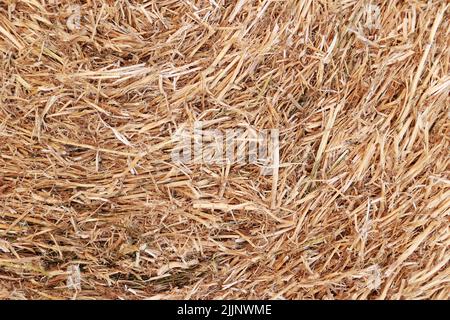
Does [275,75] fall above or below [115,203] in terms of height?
above

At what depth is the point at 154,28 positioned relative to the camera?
1546mm

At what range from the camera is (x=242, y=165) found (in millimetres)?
1489

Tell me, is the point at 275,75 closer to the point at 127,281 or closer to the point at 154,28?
the point at 154,28

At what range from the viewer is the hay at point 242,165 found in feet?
4.82

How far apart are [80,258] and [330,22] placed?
2.52 ft

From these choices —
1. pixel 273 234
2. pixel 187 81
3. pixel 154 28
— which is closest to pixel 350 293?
pixel 273 234

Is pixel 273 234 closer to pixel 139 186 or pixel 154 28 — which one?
pixel 139 186

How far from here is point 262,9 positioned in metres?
1.51

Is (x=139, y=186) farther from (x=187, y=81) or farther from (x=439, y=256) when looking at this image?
(x=439, y=256)

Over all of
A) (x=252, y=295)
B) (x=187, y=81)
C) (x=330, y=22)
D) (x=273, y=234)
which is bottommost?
(x=252, y=295)

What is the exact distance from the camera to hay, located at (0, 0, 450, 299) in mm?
1469

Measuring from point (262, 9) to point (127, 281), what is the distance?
676 millimetres

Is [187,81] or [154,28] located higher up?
[154,28]

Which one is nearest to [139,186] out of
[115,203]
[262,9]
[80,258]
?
[115,203]
